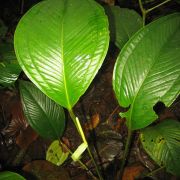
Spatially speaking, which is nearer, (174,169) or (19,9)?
(174,169)

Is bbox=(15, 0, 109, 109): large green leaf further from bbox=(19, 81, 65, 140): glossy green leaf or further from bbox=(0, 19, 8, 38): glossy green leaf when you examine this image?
bbox=(0, 19, 8, 38): glossy green leaf

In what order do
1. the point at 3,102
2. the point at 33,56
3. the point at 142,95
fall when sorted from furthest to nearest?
the point at 3,102 → the point at 142,95 → the point at 33,56

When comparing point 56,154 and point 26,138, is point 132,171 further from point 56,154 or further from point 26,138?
point 26,138

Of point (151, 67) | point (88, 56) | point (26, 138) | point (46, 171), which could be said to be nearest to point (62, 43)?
point (88, 56)

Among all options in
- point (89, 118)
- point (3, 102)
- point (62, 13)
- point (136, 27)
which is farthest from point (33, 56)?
point (3, 102)

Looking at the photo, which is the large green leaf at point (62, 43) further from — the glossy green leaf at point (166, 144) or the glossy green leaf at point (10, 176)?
the glossy green leaf at point (166, 144)

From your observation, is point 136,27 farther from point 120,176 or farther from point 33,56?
point 120,176
